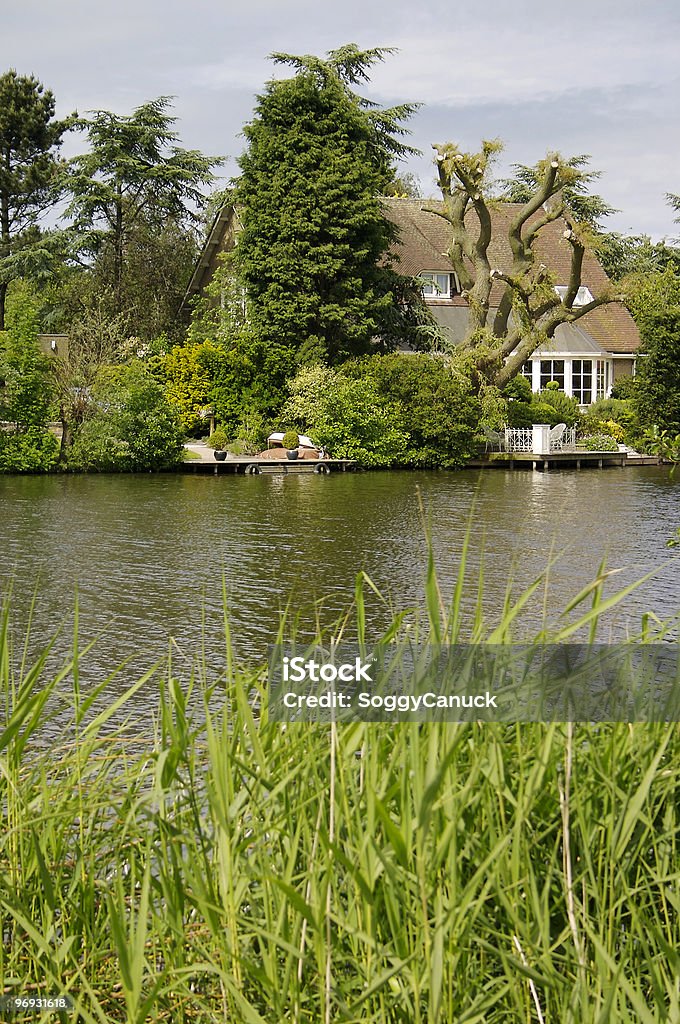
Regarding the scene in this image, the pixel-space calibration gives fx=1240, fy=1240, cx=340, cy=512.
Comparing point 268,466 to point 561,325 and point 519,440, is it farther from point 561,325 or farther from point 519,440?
point 561,325

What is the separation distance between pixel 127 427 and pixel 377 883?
27.5m

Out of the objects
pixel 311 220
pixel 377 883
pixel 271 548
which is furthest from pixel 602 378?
pixel 377 883

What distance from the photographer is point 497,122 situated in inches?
1393

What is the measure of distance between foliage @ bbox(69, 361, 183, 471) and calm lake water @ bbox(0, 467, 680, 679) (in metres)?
1.65

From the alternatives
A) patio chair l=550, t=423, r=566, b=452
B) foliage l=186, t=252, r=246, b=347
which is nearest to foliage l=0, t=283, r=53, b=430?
foliage l=186, t=252, r=246, b=347

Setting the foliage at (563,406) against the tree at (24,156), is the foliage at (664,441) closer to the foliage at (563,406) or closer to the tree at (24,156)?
the foliage at (563,406)

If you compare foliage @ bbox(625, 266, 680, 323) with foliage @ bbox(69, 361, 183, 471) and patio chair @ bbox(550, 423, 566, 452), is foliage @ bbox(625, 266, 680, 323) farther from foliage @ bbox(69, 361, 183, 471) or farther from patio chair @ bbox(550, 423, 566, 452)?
foliage @ bbox(69, 361, 183, 471)

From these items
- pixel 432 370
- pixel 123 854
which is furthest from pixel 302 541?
pixel 432 370

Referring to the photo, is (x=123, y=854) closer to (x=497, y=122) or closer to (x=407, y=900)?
(x=407, y=900)

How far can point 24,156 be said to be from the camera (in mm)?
46156

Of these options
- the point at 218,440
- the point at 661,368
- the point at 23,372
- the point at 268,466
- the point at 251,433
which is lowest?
the point at 268,466

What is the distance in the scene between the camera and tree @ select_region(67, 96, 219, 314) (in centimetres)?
4044

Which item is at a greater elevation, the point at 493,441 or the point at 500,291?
the point at 500,291

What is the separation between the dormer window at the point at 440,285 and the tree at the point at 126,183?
8656mm
